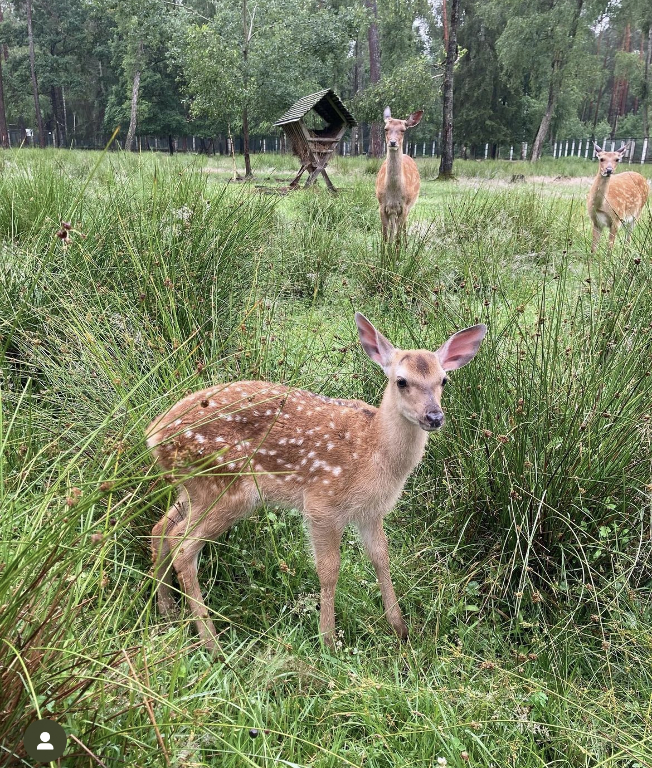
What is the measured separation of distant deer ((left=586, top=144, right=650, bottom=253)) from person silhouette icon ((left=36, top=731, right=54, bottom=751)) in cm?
859

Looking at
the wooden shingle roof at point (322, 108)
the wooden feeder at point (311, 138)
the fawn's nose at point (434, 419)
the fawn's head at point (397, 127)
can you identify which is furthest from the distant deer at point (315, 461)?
the wooden shingle roof at point (322, 108)

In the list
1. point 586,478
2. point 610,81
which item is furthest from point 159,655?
point 610,81

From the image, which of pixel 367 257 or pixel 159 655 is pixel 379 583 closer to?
pixel 159 655

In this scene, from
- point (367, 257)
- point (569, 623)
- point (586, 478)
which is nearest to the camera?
point (569, 623)

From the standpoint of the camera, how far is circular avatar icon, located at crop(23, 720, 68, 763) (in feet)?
4.60

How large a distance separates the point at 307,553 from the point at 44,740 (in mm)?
1646

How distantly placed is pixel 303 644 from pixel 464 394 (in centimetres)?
149

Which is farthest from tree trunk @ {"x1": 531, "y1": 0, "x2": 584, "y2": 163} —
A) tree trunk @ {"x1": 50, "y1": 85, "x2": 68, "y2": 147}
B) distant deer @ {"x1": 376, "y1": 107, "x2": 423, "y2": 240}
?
tree trunk @ {"x1": 50, "y1": 85, "x2": 68, "y2": 147}

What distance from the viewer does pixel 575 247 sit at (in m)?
8.12

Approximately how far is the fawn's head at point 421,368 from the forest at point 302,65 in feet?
48.2

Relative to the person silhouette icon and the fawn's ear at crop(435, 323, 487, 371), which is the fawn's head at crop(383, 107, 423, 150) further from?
the person silhouette icon

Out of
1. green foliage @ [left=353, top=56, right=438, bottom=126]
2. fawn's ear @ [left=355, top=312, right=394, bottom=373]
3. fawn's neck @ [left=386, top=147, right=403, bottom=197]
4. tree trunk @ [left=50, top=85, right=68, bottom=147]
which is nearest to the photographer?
fawn's ear @ [left=355, top=312, right=394, bottom=373]

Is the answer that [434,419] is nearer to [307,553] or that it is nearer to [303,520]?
[303,520]

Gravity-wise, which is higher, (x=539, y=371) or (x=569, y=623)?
(x=539, y=371)
